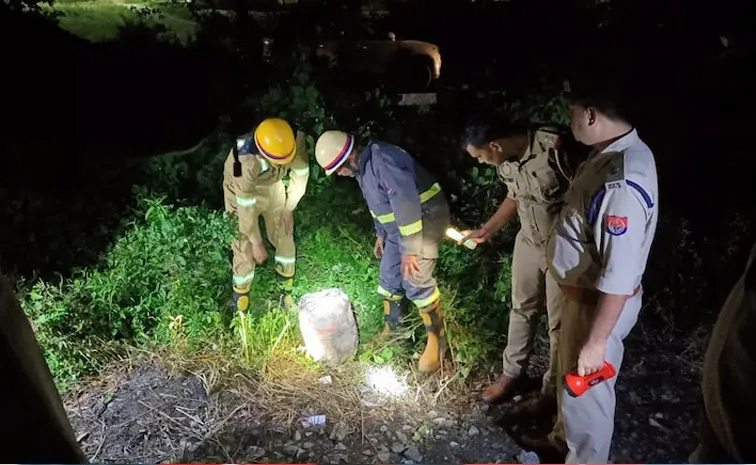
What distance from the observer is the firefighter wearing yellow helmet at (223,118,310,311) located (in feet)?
11.8

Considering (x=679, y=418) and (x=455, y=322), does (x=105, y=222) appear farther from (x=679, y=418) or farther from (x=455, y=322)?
(x=679, y=418)

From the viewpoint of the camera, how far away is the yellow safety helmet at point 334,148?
11.9 ft

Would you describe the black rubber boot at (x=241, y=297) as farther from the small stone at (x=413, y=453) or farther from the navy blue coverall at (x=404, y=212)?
the small stone at (x=413, y=453)

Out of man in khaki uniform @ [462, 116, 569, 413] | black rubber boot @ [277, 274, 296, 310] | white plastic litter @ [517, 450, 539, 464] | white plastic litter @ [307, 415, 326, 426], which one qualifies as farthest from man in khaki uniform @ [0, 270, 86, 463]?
white plastic litter @ [517, 450, 539, 464]

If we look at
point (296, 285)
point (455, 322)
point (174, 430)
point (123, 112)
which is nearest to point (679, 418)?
point (455, 322)

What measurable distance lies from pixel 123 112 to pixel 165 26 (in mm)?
469

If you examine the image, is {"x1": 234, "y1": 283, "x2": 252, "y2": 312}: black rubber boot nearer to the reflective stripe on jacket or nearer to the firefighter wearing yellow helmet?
the firefighter wearing yellow helmet

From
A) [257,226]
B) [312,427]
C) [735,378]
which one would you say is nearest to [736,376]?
[735,378]

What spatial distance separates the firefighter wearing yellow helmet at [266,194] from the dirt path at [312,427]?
2.37 ft

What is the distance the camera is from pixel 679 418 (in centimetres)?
363

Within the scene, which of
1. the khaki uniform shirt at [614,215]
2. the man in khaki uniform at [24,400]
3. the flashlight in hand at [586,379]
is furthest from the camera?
the flashlight in hand at [586,379]

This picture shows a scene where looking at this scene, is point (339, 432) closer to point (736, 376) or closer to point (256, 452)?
point (256, 452)

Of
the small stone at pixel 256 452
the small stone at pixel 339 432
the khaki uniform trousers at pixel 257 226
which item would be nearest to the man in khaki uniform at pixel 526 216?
the small stone at pixel 339 432

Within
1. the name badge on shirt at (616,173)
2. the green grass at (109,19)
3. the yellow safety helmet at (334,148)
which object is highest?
the green grass at (109,19)
